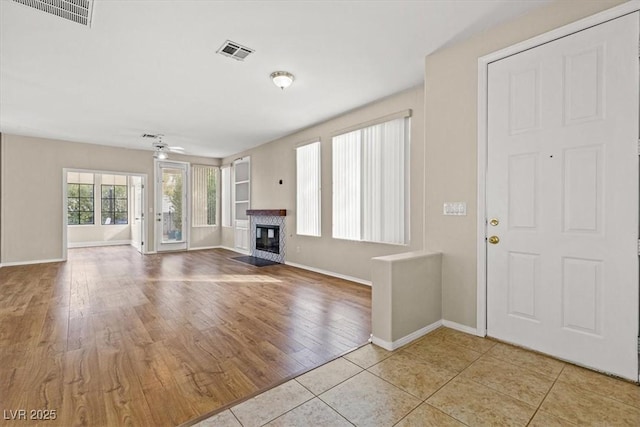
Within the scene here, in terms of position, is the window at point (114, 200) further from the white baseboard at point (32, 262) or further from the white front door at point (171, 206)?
the white baseboard at point (32, 262)

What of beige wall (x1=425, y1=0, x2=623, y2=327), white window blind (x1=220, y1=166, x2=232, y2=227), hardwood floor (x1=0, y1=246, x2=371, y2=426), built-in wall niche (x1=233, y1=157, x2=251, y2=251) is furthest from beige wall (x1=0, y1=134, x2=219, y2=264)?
beige wall (x1=425, y1=0, x2=623, y2=327)

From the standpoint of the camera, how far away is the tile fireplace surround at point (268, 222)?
6559 millimetres

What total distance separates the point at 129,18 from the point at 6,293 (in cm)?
440

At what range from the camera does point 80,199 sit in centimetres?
977

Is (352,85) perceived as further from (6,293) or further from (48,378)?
(6,293)

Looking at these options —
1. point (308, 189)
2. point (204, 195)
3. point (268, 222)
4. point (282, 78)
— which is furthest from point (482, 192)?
point (204, 195)

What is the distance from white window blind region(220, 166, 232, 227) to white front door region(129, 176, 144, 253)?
2151 mm

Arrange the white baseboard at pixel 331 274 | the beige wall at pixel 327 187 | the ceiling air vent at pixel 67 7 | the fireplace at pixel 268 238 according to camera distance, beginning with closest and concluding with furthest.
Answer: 1. the ceiling air vent at pixel 67 7
2. the beige wall at pixel 327 187
3. the white baseboard at pixel 331 274
4. the fireplace at pixel 268 238

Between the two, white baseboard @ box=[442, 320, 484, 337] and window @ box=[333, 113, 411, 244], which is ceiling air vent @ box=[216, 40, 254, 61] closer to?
window @ box=[333, 113, 411, 244]

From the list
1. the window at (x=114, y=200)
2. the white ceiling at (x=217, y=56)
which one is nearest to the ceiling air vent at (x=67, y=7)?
the white ceiling at (x=217, y=56)

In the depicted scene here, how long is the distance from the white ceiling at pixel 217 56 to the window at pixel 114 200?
5.39 metres

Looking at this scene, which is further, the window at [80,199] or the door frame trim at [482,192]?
the window at [80,199]

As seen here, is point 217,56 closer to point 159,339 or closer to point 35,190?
point 159,339

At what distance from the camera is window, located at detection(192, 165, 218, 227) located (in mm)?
8750
